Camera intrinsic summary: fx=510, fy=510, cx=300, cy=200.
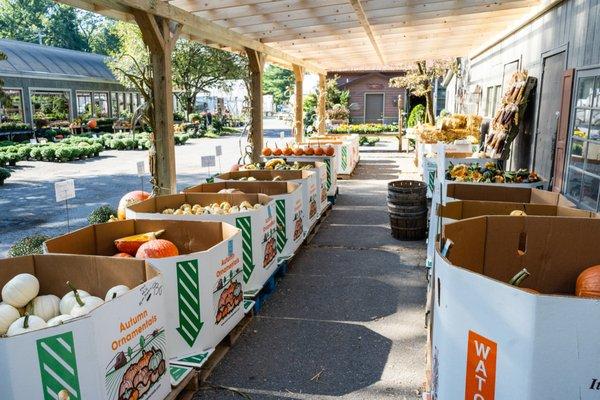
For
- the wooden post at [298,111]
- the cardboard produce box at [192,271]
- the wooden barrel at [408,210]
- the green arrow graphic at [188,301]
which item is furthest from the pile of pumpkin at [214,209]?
the wooden post at [298,111]

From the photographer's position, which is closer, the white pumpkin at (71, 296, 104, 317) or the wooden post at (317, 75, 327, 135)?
the white pumpkin at (71, 296, 104, 317)

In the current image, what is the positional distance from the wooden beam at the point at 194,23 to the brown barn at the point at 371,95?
79.7ft

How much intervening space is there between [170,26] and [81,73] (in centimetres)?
2921

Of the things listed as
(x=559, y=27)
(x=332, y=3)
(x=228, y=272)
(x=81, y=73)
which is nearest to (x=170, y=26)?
(x=332, y=3)

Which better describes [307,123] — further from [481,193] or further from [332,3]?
[481,193]

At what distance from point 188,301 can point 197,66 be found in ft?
104

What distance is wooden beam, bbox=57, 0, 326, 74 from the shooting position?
15.7 feet

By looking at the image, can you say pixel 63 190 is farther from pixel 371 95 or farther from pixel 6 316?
pixel 371 95

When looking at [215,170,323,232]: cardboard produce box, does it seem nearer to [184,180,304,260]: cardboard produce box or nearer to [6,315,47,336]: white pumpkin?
[184,180,304,260]: cardboard produce box

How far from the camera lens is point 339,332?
164 inches

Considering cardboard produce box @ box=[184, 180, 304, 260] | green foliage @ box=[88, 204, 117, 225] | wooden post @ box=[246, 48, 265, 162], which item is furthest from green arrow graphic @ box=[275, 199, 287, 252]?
wooden post @ box=[246, 48, 265, 162]

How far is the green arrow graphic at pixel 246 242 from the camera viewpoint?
4.31m

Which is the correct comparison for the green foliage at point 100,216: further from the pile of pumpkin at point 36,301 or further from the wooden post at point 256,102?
the wooden post at point 256,102

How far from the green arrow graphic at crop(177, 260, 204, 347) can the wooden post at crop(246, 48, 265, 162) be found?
21.5ft
